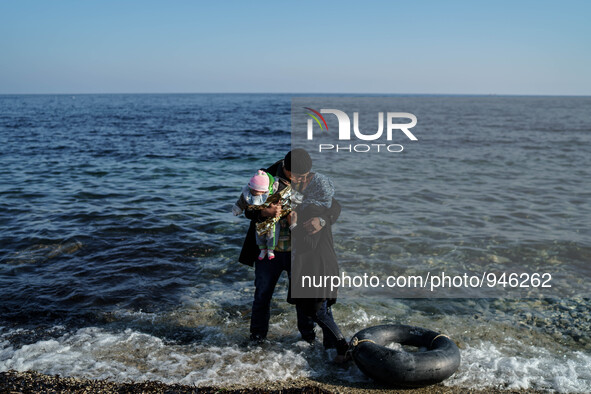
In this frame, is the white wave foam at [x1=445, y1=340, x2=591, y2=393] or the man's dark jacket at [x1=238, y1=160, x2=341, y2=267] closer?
the man's dark jacket at [x1=238, y1=160, x2=341, y2=267]

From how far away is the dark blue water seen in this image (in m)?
5.71

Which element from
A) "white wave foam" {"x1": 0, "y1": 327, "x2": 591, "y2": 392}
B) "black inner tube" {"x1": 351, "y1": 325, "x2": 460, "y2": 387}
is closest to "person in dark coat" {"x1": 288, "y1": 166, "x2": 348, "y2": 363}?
"black inner tube" {"x1": 351, "y1": 325, "x2": 460, "y2": 387}

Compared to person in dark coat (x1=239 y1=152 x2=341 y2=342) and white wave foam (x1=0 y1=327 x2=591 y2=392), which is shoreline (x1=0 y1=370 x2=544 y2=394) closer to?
white wave foam (x1=0 y1=327 x2=591 y2=392)

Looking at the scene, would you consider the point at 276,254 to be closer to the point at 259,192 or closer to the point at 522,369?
the point at 259,192

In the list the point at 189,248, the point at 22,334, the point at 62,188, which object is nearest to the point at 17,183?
the point at 62,188

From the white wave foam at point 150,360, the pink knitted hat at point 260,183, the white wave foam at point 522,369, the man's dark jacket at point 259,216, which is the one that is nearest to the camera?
the pink knitted hat at point 260,183

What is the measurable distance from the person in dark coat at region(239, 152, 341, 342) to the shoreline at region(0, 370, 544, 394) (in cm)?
91

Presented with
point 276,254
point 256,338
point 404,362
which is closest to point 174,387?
point 256,338

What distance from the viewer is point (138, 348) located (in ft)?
19.8

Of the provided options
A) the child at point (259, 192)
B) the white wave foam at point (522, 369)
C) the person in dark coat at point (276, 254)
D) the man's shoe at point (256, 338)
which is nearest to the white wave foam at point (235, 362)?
the white wave foam at point (522, 369)

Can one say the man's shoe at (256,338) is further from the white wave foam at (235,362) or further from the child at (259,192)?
the child at (259,192)

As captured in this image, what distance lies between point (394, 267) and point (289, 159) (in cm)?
511

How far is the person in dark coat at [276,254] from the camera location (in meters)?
5.10

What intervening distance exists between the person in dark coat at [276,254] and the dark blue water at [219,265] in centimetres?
33
